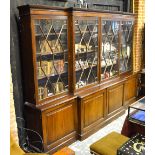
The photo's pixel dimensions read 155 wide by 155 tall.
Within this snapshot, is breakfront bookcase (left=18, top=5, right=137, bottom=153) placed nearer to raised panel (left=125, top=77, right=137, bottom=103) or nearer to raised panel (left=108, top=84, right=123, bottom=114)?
raised panel (left=108, top=84, right=123, bottom=114)

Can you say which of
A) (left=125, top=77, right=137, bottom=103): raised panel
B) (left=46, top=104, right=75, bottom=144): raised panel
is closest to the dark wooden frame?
(left=46, top=104, right=75, bottom=144): raised panel

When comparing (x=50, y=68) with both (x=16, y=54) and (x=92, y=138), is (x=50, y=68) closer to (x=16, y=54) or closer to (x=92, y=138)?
(x=16, y=54)

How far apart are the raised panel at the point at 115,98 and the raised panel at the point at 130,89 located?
0.82 feet

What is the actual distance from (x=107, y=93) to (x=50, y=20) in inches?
69.1

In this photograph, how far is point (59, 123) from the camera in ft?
10.1

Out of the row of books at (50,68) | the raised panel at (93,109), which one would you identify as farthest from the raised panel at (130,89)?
the row of books at (50,68)

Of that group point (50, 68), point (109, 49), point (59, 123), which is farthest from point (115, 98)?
point (50, 68)

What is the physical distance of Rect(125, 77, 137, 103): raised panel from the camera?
178 inches

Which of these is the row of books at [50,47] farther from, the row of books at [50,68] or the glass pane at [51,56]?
the row of books at [50,68]

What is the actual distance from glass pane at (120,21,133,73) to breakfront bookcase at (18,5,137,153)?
0.08 m

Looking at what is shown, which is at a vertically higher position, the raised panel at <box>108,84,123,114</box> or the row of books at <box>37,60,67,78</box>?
the row of books at <box>37,60,67,78</box>

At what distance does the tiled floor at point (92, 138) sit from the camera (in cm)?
318
